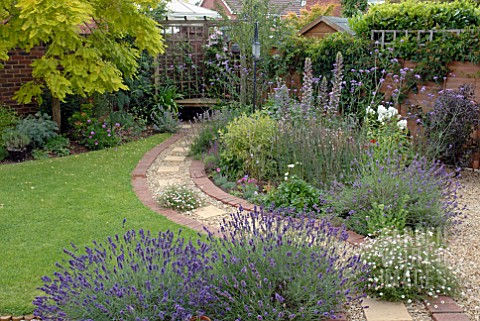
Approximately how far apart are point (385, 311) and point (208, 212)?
2348 millimetres

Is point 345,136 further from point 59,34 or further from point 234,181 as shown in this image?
point 59,34

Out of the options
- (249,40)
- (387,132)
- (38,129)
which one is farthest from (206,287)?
(249,40)

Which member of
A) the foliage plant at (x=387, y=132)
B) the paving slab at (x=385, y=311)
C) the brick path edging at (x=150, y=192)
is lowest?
the paving slab at (x=385, y=311)

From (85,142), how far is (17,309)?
5134 mm

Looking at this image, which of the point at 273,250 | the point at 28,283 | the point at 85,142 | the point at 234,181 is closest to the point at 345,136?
the point at 234,181

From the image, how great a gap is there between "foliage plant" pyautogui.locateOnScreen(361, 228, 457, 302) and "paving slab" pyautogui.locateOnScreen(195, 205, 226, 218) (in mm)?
1904

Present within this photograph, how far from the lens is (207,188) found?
5.72 metres

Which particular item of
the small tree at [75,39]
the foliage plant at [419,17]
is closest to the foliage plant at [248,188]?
the small tree at [75,39]

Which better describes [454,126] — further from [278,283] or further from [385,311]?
[278,283]

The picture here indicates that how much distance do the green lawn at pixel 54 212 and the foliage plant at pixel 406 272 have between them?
1711mm

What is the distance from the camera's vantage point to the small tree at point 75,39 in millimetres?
6066

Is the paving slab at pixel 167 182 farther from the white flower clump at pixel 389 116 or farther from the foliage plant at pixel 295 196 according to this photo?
the white flower clump at pixel 389 116

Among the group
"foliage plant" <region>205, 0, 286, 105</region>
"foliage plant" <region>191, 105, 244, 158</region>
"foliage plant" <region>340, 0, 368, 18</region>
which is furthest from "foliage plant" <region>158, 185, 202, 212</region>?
"foliage plant" <region>340, 0, 368, 18</region>

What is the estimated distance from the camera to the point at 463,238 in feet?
13.7
